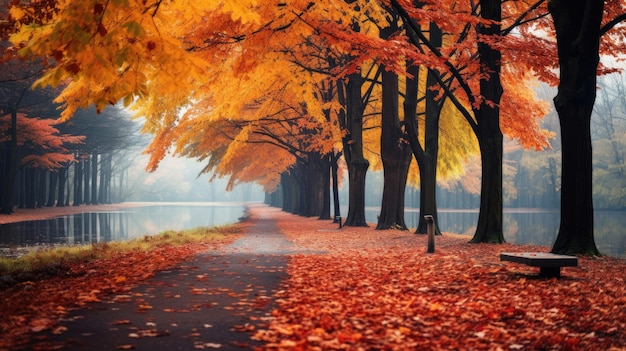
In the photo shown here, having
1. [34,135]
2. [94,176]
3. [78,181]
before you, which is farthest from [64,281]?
[94,176]

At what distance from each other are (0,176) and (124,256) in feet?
129

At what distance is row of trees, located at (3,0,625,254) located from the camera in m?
7.34

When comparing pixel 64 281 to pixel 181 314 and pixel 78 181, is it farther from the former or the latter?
pixel 78 181

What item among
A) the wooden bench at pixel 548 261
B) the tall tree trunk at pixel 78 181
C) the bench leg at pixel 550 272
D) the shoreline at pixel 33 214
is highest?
the tall tree trunk at pixel 78 181

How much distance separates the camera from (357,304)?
745 cm

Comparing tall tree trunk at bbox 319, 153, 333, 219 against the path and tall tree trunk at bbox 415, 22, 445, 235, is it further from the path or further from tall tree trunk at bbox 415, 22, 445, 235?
the path

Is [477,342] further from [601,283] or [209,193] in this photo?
[209,193]

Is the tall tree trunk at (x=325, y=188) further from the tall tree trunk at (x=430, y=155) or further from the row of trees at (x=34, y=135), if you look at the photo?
the row of trees at (x=34, y=135)

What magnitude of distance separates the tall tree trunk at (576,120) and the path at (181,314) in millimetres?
5771

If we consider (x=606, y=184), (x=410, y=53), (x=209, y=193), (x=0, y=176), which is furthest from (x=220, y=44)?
(x=209, y=193)

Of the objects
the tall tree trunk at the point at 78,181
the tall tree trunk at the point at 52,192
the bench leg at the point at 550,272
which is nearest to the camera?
the bench leg at the point at 550,272

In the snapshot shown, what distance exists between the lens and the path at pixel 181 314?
5.38 m

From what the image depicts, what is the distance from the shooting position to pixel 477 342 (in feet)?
18.5

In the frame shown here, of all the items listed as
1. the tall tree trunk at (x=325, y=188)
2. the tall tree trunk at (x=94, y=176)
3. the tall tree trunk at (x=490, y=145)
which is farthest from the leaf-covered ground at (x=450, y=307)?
the tall tree trunk at (x=94, y=176)
